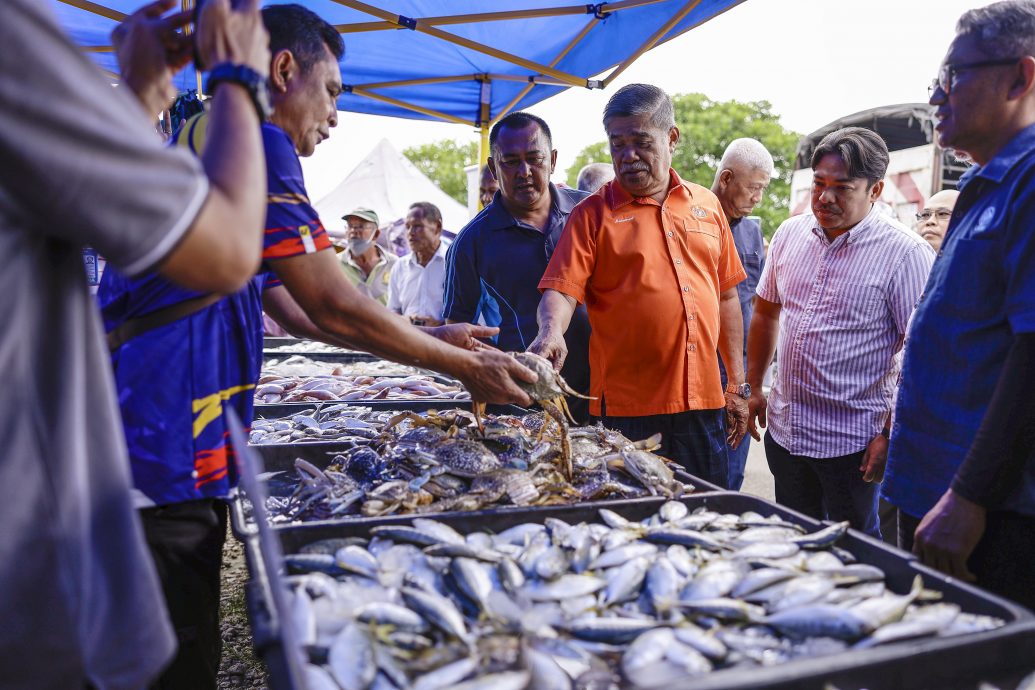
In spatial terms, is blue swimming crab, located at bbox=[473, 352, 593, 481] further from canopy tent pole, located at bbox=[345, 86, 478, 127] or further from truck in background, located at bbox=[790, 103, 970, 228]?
truck in background, located at bbox=[790, 103, 970, 228]

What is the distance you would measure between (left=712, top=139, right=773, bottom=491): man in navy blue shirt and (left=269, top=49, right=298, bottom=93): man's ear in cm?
328

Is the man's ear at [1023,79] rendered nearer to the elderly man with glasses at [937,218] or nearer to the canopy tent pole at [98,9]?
the elderly man with glasses at [937,218]

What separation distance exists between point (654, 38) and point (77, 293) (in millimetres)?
5123

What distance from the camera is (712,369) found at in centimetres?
348

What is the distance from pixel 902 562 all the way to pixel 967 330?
800 millimetres

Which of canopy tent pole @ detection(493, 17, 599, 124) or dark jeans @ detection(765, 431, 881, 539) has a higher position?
canopy tent pole @ detection(493, 17, 599, 124)

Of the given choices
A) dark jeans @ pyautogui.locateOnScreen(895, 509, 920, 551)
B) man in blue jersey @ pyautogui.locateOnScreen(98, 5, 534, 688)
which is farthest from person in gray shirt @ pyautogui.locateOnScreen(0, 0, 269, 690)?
dark jeans @ pyautogui.locateOnScreen(895, 509, 920, 551)

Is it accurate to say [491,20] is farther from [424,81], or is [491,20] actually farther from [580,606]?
[580,606]

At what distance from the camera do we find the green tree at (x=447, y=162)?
47.6 m

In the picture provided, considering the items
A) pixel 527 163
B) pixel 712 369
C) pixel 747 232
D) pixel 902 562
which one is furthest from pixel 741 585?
pixel 747 232

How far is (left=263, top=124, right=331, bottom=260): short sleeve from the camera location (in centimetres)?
187

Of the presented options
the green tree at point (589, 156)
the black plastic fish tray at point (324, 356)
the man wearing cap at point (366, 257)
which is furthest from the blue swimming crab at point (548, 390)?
the green tree at point (589, 156)

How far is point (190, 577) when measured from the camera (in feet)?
6.60

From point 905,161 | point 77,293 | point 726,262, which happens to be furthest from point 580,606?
point 905,161
